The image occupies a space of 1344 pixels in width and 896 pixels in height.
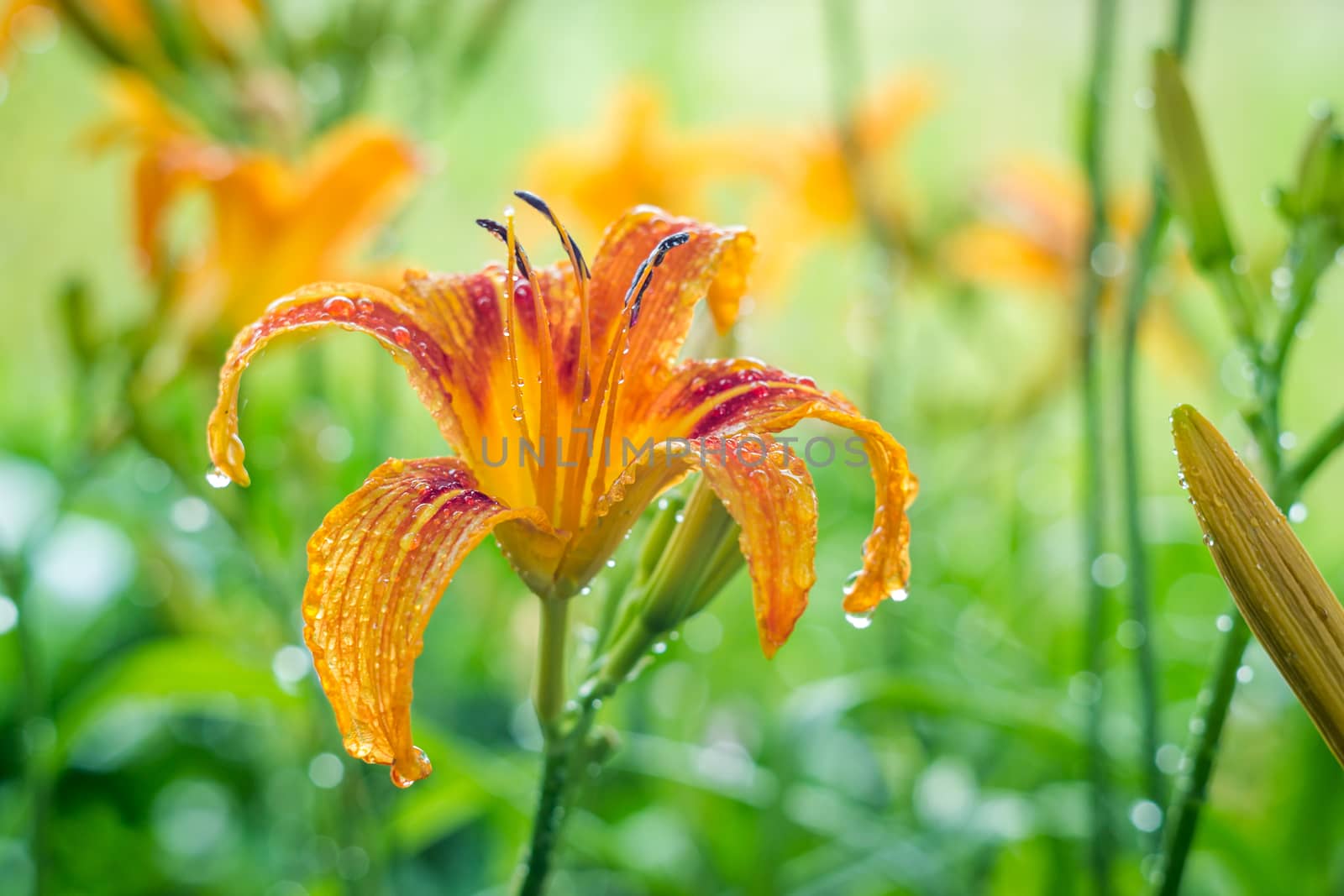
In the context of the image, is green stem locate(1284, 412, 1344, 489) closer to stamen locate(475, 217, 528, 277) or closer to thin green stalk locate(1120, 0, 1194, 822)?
thin green stalk locate(1120, 0, 1194, 822)

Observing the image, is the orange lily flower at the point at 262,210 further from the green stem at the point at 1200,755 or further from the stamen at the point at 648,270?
the green stem at the point at 1200,755

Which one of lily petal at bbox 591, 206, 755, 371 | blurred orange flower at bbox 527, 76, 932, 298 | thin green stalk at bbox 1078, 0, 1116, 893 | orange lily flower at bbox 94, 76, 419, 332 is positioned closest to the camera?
lily petal at bbox 591, 206, 755, 371

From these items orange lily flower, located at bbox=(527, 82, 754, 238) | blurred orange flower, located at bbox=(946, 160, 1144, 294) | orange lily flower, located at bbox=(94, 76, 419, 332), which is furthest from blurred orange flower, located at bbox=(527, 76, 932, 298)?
orange lily flower, located at bbox=(94, 76, 419, 332)

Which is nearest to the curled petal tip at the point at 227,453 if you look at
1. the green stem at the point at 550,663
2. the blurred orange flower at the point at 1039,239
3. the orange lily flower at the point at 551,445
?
the orange lily flower at the point at 551,445

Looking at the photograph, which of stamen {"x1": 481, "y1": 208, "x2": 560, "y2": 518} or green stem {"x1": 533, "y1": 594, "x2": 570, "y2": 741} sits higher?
stamen {"x1": 481, "y1": 208, "x2": 560, "y2": 518}

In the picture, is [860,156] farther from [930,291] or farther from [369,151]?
[930,291]

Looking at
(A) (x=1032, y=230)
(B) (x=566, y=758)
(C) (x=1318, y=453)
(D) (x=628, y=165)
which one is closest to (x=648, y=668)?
→ (B) (x=566, y=758)
